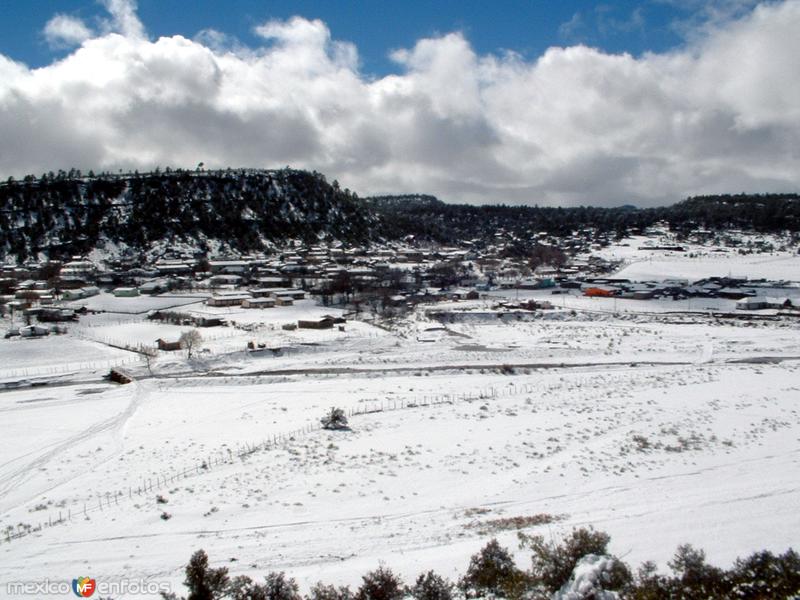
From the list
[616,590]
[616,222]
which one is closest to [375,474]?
[616,590]

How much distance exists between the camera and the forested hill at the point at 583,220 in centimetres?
14288

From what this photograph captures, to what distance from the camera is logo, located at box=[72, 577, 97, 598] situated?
29.4 feet

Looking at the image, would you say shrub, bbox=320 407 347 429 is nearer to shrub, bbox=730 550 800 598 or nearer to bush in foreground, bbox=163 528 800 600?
bush in foreground, bbox=163 528 800 600

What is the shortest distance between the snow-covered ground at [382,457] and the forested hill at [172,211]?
71.9 meters

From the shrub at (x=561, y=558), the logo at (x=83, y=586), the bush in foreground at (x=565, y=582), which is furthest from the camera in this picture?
the logo at (x=83, y=586)

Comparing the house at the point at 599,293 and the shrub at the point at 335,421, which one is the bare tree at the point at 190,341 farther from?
the house at the point at 599,293

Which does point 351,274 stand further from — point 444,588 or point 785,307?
point 444,588

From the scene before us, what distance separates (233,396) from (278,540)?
14.2 meters

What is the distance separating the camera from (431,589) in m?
8.21

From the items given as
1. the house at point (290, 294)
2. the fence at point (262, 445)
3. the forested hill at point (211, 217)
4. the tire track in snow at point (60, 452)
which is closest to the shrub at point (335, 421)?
the fence at point (262, 445)

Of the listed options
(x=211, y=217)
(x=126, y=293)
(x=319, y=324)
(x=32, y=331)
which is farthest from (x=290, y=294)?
(x=211, y=217)

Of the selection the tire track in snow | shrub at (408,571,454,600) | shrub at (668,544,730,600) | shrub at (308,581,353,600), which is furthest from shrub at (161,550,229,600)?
the tire track in snow

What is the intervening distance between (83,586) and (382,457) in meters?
8.43

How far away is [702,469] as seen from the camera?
1500cm
